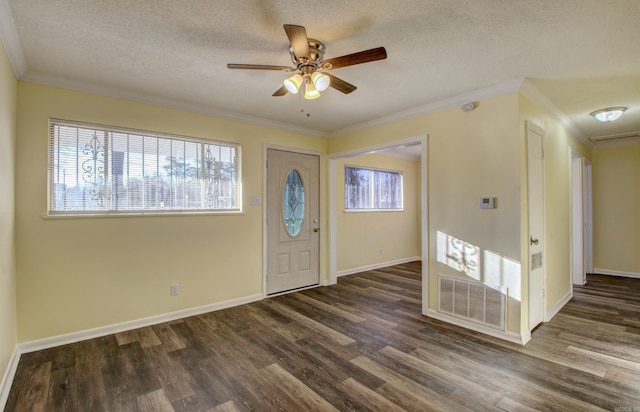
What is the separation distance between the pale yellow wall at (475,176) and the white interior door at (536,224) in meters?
0.26

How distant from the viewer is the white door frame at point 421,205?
3607 mm

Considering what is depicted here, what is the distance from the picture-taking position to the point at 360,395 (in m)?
2.09

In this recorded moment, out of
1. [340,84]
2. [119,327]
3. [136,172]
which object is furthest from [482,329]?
[136,172]

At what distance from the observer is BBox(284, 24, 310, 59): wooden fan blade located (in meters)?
1.75

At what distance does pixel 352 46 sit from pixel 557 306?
3.95 meters

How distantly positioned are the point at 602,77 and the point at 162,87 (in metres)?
4.24

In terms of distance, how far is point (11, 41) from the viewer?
2156mm

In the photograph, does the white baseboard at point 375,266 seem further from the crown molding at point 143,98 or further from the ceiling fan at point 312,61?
the ceiling fan at point 312,61

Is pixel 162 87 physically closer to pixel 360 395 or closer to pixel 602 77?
pixel 360 395

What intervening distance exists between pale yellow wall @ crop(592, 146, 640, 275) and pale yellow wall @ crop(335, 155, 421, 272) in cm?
332

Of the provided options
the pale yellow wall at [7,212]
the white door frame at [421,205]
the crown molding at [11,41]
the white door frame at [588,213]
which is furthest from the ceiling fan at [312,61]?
the white door frame at [588,213]

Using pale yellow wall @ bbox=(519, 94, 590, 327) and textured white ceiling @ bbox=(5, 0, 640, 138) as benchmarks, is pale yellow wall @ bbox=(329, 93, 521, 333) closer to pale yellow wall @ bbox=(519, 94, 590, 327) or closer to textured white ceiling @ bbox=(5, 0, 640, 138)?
pale yellow wall @ bbox=(519, 94, 590, 327)

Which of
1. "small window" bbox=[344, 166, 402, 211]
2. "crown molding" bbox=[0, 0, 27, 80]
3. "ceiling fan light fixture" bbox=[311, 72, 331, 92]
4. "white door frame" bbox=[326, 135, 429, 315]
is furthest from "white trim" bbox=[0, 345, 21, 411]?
"small window" bbox=[344, 166, 402, 211]

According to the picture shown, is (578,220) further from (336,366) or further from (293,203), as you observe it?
(336,366)
